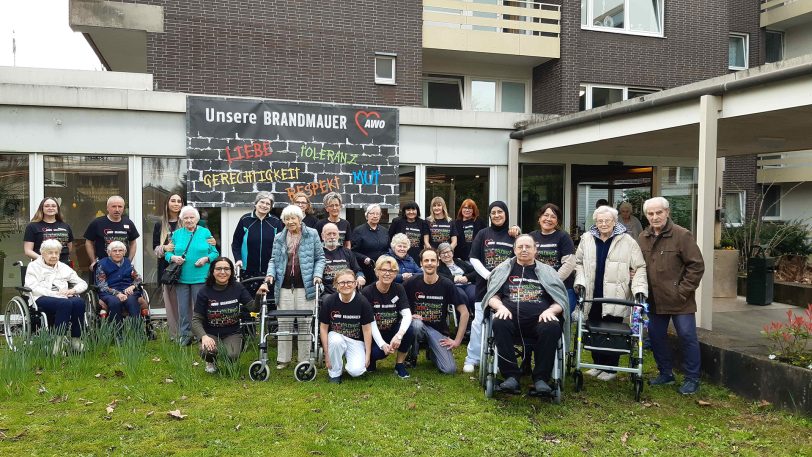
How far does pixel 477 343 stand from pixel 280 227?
9.41ft

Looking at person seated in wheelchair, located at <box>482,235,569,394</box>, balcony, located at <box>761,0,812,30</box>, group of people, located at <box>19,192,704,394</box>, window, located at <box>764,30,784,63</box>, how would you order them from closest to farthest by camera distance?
person seated in wheelchair, located at <box>482,235,569,394</box> < group of people, located at <box>19,192,704,394</box> < balcony, located at <box>761,0,812,30</box> < window, located at <box>764,30,784,63</box>

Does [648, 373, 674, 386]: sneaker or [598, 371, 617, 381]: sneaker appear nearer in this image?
[648, 373, 674, 386]: sneaker

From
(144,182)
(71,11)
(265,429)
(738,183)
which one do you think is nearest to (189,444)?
(265,429)

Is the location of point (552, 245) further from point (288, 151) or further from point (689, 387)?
point (288, 151)

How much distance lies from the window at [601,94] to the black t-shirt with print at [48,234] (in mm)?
11714

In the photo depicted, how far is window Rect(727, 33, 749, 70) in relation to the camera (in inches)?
761

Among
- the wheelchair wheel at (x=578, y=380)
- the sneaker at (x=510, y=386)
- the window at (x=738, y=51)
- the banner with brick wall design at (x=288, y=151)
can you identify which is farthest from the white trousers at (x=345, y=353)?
the window at (x=738, y=51)

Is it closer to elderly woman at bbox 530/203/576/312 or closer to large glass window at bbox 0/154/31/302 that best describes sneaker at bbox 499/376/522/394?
elderly woman at bbox 530/203/576/312

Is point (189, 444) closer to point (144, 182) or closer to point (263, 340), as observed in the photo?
point (263, 340)

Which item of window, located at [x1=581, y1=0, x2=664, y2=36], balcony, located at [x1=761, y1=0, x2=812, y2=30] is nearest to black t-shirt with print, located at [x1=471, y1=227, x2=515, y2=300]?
window, located at [x1=581, y1=0, x2=664, y2=36]

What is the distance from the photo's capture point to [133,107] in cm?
941

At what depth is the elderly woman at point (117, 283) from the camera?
739cm

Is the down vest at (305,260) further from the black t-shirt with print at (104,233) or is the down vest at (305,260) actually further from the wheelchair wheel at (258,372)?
the black t-shirt with print at (104,233)

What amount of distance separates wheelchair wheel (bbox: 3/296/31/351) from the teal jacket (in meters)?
1.58
